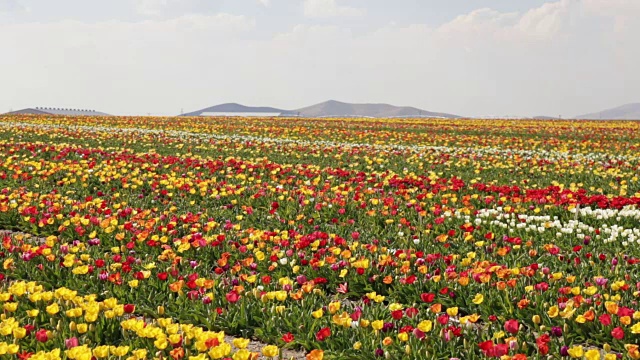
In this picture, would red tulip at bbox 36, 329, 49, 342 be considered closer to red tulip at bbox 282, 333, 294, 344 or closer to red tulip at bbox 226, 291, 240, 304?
red tulip at bbox 226, 291, 240, 304

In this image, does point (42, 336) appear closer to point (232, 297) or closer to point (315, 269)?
point (232, 297)

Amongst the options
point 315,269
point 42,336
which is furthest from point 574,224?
point 42,336

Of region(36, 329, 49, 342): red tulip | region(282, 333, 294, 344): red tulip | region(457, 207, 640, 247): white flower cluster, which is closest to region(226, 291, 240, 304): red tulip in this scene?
region(282, 333, 294, 344): red tulip

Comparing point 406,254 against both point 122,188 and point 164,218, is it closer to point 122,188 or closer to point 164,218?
point 164,218

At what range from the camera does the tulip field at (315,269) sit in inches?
158

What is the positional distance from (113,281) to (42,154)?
467 inches

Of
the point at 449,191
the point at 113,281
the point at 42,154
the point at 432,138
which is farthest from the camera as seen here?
the point at 432,138

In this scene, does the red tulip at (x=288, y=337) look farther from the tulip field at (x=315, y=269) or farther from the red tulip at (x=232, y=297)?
the red tulip at (x=232, y=297)

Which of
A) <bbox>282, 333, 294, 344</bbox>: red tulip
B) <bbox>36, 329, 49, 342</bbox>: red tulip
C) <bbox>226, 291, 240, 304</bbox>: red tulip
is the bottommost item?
<bbox>282, 333, 294, 344</bbox>: red tulip

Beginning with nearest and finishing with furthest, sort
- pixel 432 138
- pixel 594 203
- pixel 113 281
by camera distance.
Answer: pixel 113 281 → pixel 594 203 → pixel 432 138

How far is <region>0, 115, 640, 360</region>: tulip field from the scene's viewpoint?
4008 mm

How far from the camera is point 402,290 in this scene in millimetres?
5355

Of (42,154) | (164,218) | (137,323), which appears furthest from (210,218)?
(42,154)

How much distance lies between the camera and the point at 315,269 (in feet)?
19.0
